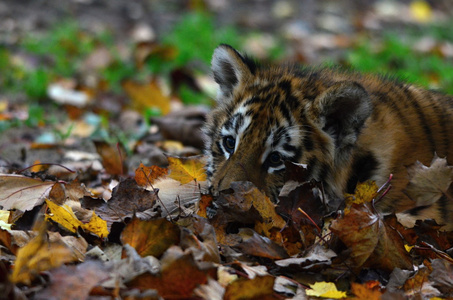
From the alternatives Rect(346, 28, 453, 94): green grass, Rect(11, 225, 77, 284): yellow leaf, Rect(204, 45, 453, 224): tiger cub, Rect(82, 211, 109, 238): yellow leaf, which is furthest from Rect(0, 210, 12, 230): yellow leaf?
Rect(346, 28, 453, 94): green grass

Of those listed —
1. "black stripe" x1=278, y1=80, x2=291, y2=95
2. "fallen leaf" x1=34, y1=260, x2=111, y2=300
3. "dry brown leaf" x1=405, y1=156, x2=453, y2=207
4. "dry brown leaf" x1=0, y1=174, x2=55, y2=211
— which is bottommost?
"dry brown leaf" x1=0, y1=174, x2=55, y2=211

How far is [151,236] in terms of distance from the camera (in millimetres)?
2717

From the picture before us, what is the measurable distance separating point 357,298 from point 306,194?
2.32 feet

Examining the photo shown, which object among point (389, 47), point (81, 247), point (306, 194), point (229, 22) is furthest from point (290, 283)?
point (229, 22)

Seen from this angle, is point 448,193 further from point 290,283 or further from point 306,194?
point 290,283

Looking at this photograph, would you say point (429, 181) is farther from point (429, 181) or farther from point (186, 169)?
point (186, 169)

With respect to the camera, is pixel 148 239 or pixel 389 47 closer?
pixel 148 239

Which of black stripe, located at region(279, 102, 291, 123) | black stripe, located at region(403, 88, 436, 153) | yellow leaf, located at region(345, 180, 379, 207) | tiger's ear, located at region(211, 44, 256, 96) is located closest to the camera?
yellow leaf, located at region(345, 180, 379, 207)

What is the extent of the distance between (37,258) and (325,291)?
1266 millimetres

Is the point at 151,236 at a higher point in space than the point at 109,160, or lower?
higher

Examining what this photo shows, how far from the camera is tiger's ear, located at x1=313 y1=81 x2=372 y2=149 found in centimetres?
328

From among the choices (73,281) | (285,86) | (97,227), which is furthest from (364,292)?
(285,86)

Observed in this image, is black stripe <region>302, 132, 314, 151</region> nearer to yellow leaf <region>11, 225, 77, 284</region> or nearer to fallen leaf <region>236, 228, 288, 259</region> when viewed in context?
fallen leaf <region>236, 228, 288, 259</region>

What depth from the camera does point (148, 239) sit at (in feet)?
8.91
